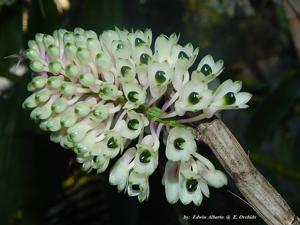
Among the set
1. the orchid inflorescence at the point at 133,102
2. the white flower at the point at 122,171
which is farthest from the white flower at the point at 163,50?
the white flower at the point at 122,171

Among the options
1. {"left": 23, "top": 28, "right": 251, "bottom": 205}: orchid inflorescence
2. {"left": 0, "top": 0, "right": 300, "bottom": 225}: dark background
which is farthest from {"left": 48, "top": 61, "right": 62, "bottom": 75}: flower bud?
{"left": 0, "top": 0, "right": 300, "bottom": 225}: dark background

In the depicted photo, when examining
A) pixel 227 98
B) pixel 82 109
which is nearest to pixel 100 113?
pixel 82 109

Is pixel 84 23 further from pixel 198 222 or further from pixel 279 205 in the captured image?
pixel 279 205

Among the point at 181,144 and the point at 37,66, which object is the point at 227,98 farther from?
the point at 37,66

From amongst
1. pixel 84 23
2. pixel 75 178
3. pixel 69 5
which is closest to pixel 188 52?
pixel 84 23

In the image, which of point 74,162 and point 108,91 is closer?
point 108,91
